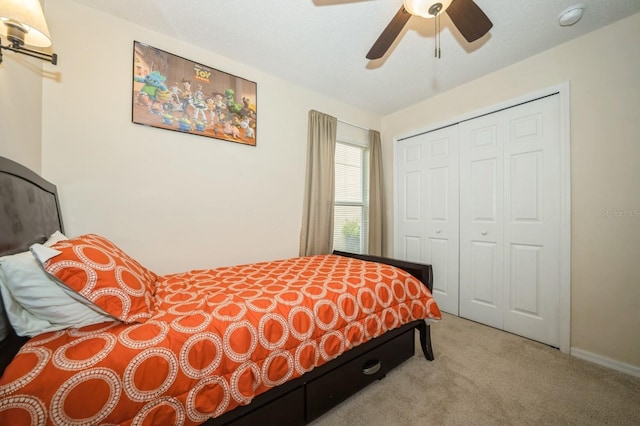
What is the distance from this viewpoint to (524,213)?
7.23ft

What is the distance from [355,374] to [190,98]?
243cm

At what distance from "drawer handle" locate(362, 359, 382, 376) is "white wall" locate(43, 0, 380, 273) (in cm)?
138

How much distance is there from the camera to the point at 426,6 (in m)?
1.25

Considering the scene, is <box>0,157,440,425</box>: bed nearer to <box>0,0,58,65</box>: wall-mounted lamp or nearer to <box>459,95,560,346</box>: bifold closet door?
<box>0,0,58,65</box>: wall-mounted lamp

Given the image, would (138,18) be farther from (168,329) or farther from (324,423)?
(324,423)

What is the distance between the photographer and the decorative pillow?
821mm

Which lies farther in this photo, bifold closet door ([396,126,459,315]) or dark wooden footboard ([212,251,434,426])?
bifold closet door ([396,126,459,315])

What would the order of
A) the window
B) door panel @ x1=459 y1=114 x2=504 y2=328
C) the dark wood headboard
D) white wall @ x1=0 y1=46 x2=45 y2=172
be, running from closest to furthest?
the dark wood headboard
white wall @ x1=0 y1=46 x2=45 y2=172
door panel @ x1=459 y1=114 x2=504 y2=328
the window

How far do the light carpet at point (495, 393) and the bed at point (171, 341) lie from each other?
0.15 meters

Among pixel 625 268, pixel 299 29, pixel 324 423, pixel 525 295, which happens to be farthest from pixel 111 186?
pixel 625 268

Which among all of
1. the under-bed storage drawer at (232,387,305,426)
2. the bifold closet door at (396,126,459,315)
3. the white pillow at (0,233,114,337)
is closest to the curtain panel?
the bifold closet door at (396,126,459,315)

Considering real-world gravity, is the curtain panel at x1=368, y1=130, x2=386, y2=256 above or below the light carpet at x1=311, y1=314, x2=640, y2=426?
above

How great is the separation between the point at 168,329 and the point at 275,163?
1.89 meters

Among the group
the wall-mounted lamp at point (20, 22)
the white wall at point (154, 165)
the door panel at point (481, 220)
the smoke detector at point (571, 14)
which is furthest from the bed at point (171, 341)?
the smoke detector at point (571, 14)
